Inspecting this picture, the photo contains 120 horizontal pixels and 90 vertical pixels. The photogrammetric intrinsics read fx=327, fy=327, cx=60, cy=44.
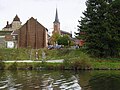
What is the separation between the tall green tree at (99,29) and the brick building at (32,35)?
26417 mm

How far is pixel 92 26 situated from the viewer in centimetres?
6844

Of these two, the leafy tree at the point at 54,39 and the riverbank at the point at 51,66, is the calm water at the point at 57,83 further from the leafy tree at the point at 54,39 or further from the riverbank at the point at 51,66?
the leafy tree at the point at 54,39

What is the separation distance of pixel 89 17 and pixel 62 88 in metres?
40.0

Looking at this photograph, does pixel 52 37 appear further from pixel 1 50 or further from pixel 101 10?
pixel 101 10

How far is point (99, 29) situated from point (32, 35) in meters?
31.9

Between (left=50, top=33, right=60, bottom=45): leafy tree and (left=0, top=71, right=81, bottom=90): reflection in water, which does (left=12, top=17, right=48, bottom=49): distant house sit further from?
(left=0, top=71, right=81, bottom=90): reflection in water

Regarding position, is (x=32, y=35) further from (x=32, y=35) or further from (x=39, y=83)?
(x=39, y=83)

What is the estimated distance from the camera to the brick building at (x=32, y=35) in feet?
310

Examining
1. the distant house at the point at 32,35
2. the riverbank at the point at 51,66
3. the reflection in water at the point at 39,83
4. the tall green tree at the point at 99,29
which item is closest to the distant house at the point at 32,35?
the distant house at the point at 32,35

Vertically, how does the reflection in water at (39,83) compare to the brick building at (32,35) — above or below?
below

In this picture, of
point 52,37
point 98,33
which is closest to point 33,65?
point 98,33

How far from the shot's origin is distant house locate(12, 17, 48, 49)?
94.5m

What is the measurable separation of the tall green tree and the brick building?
2642 cm

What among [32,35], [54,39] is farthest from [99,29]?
[54,39]
